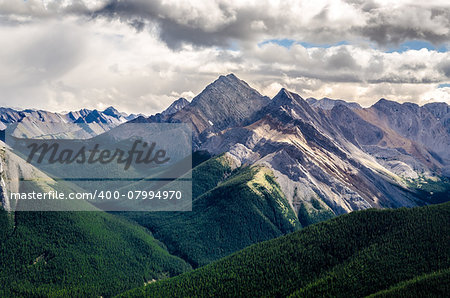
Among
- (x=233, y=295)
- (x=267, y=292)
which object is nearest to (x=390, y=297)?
(x=267, y=292)

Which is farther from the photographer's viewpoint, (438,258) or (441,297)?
(438,258)

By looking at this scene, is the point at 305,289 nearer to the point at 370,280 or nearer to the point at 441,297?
the point at 370,280

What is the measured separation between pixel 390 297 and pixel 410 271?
28.1m

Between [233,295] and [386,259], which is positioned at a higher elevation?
[386,259]

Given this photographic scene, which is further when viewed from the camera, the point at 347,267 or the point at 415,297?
the point at 347,267

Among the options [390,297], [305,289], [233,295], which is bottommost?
[233,295]

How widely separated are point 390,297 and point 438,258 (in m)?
41.5

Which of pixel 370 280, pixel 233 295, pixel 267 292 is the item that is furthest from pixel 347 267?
pixel 233 295

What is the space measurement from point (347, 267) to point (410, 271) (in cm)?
2712

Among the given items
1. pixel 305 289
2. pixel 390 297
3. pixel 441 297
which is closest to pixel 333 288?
pixel 305 289

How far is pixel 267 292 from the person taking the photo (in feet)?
652

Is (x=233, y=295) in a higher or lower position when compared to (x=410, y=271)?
lower

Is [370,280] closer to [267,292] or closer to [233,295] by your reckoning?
[267,292]

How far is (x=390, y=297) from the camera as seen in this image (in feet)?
554
